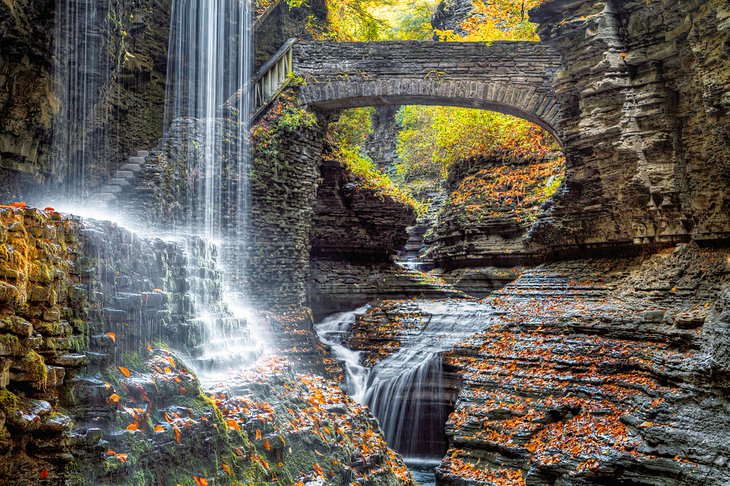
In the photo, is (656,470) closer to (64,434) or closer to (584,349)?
(584,349)

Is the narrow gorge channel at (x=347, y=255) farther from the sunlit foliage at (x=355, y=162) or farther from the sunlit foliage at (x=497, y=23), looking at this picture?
the sunlit foliage at (x=497, y=23)

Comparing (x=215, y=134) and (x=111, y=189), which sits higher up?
(x=215, y=134)

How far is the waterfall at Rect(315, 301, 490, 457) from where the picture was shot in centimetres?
1025

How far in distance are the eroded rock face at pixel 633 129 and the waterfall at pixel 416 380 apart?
9.74 ft

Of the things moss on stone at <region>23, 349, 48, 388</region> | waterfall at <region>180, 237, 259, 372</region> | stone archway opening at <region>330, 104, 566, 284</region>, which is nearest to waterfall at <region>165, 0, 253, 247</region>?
stone archway opening at <region>330, 104, 566, 284</region>

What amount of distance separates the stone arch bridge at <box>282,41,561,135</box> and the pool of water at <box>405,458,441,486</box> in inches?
315

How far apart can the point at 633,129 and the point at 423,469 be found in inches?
267

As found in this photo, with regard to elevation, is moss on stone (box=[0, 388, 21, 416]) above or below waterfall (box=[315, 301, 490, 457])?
above

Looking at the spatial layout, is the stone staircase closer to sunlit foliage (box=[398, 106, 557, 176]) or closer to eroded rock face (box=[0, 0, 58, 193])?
eroded rock face (box=[0, 0, 58, 193])

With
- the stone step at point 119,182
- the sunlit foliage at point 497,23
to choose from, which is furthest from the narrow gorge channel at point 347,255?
the sunlit foliage at point 497,23

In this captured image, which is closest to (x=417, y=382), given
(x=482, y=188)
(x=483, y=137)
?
(x=482, y=188)

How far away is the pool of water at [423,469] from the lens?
8.92m

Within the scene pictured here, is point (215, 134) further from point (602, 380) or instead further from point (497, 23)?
point (497, 23)

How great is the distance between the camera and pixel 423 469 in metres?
9.52
